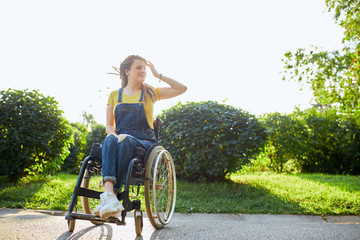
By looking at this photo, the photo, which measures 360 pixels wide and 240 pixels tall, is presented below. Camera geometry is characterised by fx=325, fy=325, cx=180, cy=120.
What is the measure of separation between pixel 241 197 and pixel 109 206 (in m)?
2.75

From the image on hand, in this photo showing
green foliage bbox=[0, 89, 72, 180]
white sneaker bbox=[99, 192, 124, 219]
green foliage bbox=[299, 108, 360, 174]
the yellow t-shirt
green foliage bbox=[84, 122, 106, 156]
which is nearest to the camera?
white sneaker bbox=[99, 192, 124, 219]

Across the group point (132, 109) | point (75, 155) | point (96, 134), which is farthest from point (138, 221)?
point (96, 134)

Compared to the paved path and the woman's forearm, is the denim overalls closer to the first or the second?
the woman's forearm

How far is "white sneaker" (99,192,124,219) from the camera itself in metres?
2.29

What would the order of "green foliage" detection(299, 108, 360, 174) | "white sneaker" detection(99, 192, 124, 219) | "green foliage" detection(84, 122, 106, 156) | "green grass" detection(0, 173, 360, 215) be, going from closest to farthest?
1. "white sneaker" detection(99, 192, 124, 219)
2. "green grass" detection(0, 173, 360, 215)
3. "green foliage" detection(299, 108, 360, 174)
4. "green foliage" detection(84, 122, 106, 156)

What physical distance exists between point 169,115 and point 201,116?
654 millimetres

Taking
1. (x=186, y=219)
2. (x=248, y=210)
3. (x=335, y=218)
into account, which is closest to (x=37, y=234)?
(x=186, y=219)

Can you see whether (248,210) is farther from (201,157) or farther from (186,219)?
(201,157)

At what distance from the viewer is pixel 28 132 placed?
516cm

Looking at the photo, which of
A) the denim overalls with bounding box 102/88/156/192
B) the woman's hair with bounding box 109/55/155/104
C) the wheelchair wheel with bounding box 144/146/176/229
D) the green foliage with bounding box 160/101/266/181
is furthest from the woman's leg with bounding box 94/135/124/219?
the green foliage with bounding box 160/101/266/181

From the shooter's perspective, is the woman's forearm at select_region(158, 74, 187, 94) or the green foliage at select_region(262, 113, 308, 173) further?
Answer: the green foliage at select_region(262, 113, 308, 173)

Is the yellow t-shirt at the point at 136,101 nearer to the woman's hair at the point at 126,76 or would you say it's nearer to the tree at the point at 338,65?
the woman's hair at the point at 126,76

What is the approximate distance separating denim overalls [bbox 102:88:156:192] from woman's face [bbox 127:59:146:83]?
145 millimetres

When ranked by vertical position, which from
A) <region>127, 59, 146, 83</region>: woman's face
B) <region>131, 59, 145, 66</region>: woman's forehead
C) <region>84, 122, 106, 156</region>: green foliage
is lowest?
<region>84, 122, 106, 156</region>: green foliage
